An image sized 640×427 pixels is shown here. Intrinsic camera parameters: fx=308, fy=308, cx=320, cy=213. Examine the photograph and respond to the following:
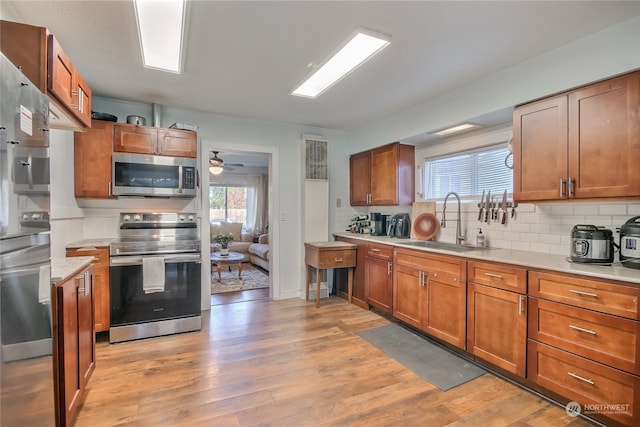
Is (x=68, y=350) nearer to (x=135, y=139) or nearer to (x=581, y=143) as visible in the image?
(x=135, y=139)

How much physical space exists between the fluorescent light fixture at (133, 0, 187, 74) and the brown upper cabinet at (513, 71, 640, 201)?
2.59 m

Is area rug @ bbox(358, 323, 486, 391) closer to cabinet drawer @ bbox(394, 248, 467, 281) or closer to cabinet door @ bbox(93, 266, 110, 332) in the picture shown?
cabinet drawer @ bbox(394, 248, 467, 281)

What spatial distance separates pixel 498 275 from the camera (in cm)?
233

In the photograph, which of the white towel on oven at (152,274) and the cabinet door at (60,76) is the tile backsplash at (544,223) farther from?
the cabinet door at (60,76)

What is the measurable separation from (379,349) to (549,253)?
5.43 feet

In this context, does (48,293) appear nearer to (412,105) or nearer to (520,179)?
(520,179)

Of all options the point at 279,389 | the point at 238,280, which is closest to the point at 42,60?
the point at 279,389

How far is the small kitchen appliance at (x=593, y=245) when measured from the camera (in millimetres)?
2020

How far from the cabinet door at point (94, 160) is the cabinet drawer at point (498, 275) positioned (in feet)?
11.6

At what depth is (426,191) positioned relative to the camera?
3895 mm

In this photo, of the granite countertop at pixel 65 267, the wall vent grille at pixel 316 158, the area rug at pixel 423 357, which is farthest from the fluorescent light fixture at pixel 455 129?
the granite countertop at pixel 65 267

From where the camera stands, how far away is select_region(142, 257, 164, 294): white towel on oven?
300 cm

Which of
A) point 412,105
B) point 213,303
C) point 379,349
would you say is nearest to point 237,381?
point 379,349

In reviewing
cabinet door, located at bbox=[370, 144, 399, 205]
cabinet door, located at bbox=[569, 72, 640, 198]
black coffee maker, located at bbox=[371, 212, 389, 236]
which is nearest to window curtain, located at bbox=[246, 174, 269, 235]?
black coffee maker, located at bbox=[371, 212, 389, 236]
